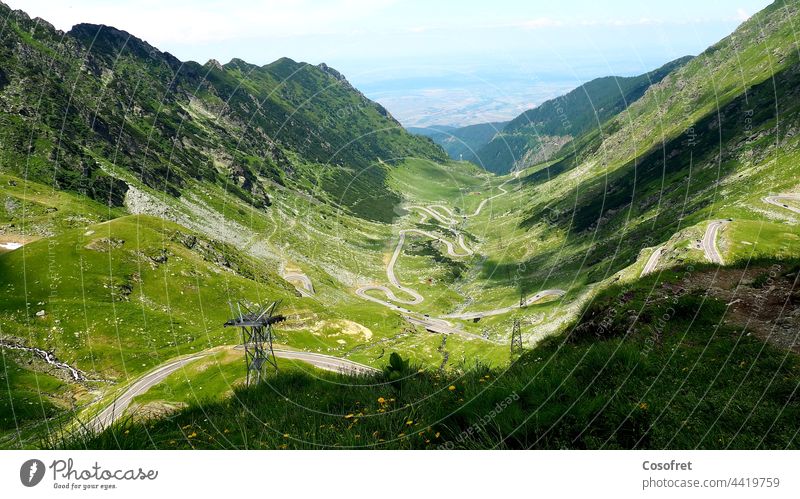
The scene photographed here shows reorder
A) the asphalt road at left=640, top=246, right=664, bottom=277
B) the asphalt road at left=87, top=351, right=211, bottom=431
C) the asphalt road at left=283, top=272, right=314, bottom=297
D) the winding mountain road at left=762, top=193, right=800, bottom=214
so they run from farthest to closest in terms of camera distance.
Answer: the asphalt road at left=283, top=272, right=314, bottom=297 < the winding mountain road at left=762, top=193, right=800, bottom=214 < the asphalt road at left=640, top=246, right=664, bottom=277 < the asphalt road at left=87, top=351, right=211, bottom=431

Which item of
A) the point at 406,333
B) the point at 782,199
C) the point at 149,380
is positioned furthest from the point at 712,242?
the point at 149,380

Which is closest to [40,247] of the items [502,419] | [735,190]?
[502,419]

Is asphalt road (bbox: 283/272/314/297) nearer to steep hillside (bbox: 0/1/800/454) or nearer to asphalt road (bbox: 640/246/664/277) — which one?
steep hillside (bbox: 0/1/800/454)

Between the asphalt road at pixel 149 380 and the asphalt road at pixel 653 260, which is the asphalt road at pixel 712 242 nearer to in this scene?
the asphalt road at pixel 653 260

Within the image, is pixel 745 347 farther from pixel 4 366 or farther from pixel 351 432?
pixel 4 366

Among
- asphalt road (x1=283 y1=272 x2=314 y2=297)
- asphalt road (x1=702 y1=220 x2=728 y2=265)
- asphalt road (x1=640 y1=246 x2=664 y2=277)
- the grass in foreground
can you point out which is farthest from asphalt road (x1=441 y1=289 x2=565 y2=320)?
the grass in foreground

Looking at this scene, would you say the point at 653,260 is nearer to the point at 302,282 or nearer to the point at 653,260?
the point at 653,260

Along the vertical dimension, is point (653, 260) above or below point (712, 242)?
below

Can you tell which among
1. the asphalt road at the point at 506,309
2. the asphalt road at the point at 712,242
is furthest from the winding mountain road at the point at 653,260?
the asphalt road at the point at 506,309

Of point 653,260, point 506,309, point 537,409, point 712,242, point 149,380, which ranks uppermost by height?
point 537,409

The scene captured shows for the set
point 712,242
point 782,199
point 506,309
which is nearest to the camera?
point 712,242
